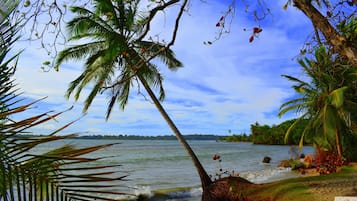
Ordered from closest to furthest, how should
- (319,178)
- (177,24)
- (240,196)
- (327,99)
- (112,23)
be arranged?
(177,24), (240,196), (319,178), (112,23), (327,99)

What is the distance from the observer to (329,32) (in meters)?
3.65

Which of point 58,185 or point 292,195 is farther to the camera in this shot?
point 292,195

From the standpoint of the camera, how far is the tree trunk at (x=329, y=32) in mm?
3516

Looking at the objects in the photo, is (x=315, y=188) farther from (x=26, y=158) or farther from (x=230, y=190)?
(x=26, y=158)

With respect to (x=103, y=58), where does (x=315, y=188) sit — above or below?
below

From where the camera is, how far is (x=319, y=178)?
386 inches

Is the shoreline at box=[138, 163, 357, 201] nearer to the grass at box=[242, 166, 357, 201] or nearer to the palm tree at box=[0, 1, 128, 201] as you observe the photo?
the grass at box=[242, 166, 357, 201]

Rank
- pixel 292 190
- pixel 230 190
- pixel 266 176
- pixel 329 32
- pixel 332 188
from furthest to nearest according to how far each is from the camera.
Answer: pixel 266 176 < pixel 230 190 < pixel 292 190 < pixel 332 188 < pixel 329 32

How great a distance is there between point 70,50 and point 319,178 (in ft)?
31.7

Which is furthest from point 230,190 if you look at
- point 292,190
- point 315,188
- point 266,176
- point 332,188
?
point 266,176

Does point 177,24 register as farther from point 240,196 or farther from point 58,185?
point 240,196

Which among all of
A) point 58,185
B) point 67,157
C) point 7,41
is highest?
point 7,41

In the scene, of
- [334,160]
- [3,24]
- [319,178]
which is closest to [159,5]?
[3,24]

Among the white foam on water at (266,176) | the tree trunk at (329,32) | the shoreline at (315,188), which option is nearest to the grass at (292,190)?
the shoreline at (315,188)
